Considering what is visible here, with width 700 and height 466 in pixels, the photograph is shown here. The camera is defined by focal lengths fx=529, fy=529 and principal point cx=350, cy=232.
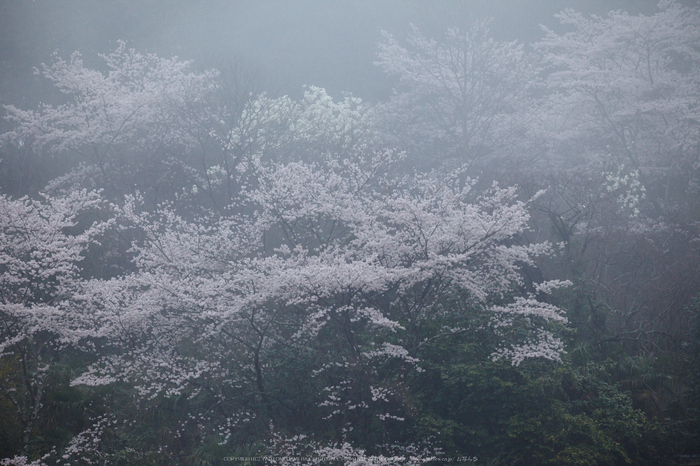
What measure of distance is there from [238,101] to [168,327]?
29.2 ft

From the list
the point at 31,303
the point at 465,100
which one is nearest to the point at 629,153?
the point at 465,100

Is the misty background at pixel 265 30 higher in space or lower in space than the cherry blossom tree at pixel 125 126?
higher

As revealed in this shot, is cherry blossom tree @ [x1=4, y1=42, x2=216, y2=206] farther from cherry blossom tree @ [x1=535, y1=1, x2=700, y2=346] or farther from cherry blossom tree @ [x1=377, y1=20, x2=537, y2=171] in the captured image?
cherry blossom tree @ [x1=535, y1=1, x2=700, y2=346]

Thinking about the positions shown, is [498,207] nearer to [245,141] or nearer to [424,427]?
[424,427]

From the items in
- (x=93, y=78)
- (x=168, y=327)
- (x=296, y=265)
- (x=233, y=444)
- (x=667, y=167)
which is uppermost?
(x=93, y=78)

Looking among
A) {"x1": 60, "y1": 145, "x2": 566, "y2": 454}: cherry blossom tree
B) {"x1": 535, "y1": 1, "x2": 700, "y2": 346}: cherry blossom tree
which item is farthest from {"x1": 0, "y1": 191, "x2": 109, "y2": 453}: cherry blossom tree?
{"x1": 535, "y1": 1, "x2": 700, "y2": 346}: cherry blossom tree

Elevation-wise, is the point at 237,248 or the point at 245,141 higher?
the point at 245,141

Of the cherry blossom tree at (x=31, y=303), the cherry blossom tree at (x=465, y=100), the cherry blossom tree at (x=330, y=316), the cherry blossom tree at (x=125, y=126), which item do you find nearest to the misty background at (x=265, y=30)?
the cherry blossom tree at (x=465, y=100)

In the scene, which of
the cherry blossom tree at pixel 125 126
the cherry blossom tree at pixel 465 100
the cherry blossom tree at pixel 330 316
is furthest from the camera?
the cherry blossom tree at pixel 465 100

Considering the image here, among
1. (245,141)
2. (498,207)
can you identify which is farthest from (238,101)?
(498,207)

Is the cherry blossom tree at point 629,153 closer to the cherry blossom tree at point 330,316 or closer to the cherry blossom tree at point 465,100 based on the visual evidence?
the cherry blossom tree at point 465,100

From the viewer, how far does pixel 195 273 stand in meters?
11.8

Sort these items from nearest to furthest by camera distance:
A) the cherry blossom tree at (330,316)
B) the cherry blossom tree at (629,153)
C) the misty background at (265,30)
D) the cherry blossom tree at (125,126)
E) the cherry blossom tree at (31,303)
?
the cherry blossom tree at (330,316) < the cherry blossom tree at (31,303) < the cherry blossom tree at (629,153) < the cherry blossom tree at (125,126) < the misty background at (265,30)

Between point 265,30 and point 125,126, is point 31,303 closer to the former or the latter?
point 125,126
